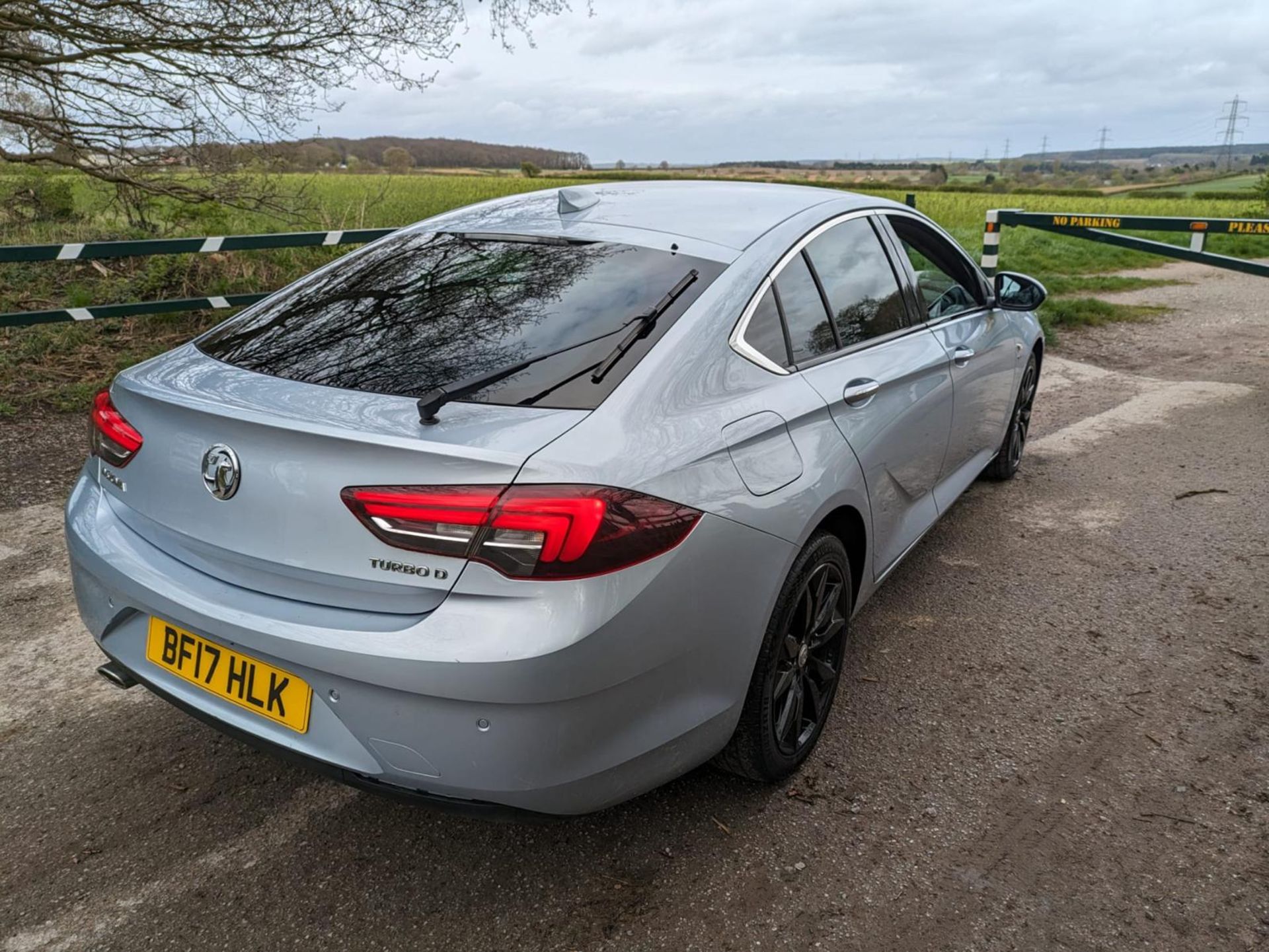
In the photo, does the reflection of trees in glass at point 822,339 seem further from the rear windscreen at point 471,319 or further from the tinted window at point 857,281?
the rear windscreen at point 471,319

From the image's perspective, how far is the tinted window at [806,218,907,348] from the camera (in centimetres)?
305

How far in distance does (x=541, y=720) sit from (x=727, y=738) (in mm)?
654

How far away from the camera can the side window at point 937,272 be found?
12.5 ft

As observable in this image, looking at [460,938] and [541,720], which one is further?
[460,938]

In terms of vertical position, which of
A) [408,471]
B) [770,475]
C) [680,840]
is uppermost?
[408,471]

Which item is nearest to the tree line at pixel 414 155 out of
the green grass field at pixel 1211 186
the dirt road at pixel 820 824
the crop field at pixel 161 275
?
the crop field at pixel 161 275

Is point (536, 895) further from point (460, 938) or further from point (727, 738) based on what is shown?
point (727, 738)

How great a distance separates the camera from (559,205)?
3066mm

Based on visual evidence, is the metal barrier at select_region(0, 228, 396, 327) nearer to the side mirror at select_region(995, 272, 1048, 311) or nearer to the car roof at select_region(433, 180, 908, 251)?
the car roof at select_region(433, 180, 908, 251)

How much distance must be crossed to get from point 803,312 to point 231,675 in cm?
181

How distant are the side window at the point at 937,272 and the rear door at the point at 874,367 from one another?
11.9 inches

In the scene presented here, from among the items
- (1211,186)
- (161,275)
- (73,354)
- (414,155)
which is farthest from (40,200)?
(1211,186)

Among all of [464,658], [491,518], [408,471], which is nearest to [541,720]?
[464,658]

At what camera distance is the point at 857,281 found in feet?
10.7
